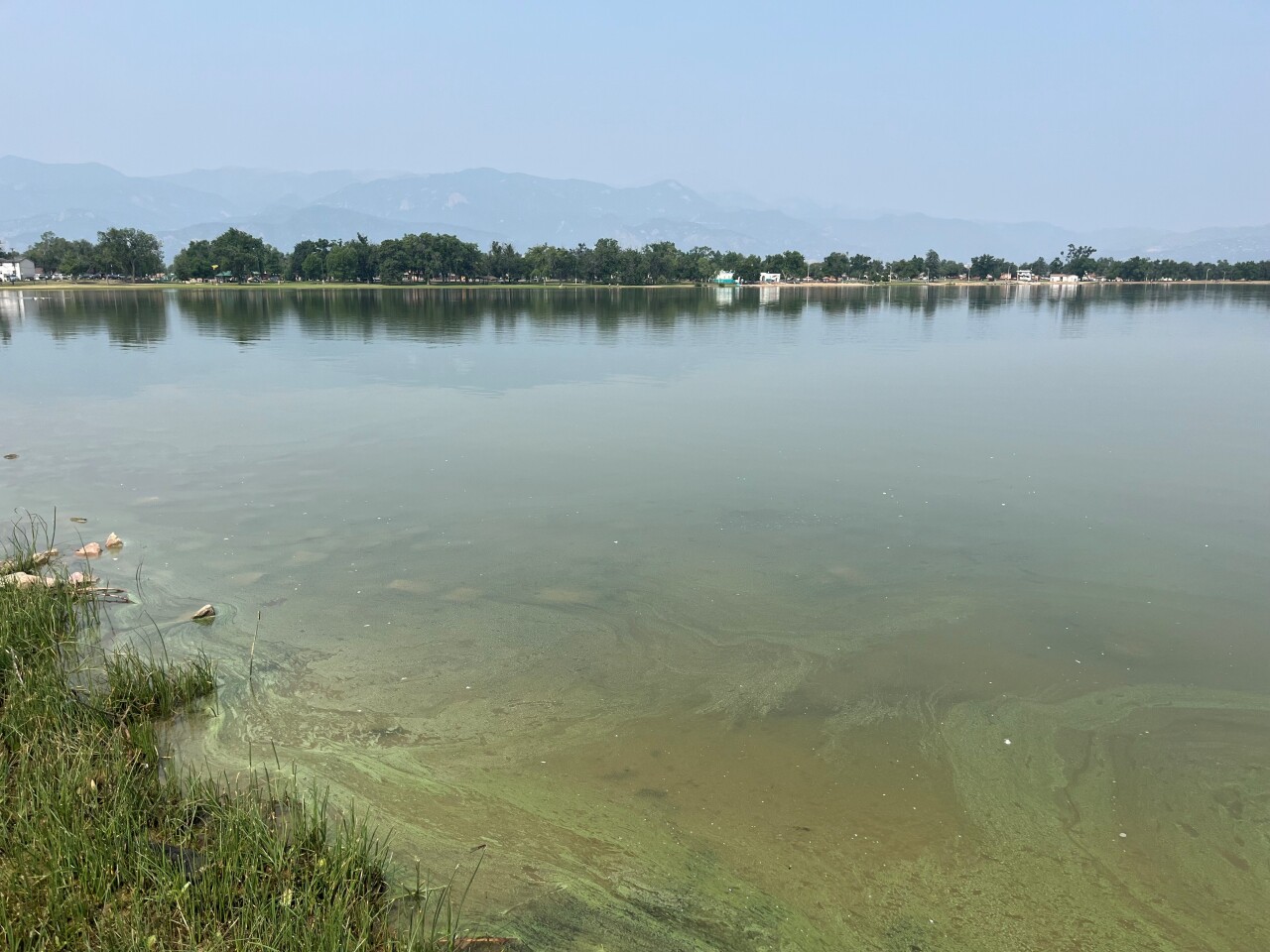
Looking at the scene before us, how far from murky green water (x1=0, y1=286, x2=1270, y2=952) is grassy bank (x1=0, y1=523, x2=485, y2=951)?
21.6 inches

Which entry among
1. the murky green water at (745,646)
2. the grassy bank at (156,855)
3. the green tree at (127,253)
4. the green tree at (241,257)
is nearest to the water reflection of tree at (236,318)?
the murky green water at (745,646)

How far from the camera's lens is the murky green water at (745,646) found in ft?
16.9

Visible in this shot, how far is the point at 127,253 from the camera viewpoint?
417 ft

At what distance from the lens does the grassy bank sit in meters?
4.07

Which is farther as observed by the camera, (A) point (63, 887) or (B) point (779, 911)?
(B) point (779, 911)

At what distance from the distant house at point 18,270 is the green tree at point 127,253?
1773cm

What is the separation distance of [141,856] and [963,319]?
62.3 meters

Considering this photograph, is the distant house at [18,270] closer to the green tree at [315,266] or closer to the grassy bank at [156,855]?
the green tree at [315,266]

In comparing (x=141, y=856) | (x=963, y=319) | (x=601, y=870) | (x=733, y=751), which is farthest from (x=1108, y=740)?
(x=963, y=319)

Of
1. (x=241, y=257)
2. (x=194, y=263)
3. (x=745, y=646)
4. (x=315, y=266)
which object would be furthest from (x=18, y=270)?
(x=745, y=646)

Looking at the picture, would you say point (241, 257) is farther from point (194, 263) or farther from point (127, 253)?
point (127, 253)

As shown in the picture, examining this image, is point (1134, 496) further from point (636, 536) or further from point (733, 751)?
point (733, 751)

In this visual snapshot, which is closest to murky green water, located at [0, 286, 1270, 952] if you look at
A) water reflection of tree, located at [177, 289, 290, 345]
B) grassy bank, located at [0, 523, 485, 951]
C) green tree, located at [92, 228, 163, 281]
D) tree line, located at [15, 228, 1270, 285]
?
grassy bank, located at [0, 523, 485, 951]

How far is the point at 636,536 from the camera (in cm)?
1123
